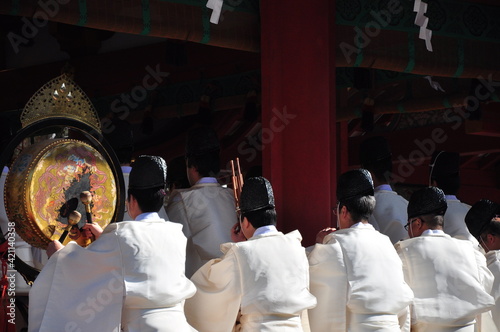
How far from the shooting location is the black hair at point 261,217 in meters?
4.83

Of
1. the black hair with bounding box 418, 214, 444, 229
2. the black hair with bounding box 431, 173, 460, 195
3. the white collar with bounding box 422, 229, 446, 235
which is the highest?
the black hair with bounding box 431, 173, 460, 195

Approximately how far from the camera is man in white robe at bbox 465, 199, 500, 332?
602cm

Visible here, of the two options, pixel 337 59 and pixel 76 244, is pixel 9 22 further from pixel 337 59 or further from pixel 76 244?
pixel 76 244

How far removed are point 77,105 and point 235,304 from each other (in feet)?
4.28

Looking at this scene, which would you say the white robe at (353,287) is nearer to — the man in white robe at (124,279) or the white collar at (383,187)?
the man in white robe at (124,279)

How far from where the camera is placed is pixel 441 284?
209 inches

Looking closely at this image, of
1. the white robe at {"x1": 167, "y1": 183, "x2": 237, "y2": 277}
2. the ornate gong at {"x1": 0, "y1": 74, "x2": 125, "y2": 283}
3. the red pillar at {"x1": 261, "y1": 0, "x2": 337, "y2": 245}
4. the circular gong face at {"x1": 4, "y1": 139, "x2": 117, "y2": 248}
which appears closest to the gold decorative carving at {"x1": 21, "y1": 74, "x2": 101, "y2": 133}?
the ornate gong at {"x1": 0, "y1": 74, "x2": 125, "y2": 283}

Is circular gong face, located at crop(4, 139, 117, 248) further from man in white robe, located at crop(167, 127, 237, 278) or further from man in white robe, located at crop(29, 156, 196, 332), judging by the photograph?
man in white robe, located at crop(167, 127, 237, 278)

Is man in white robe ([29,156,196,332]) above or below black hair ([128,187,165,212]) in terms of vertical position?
below

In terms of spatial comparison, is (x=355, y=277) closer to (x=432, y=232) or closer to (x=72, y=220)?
(x=432, y=232)

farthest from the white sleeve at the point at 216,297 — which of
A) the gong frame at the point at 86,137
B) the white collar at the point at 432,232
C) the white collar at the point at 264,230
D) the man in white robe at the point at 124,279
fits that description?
the white collar at the point at 432,232

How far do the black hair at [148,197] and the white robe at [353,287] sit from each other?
3.29ft

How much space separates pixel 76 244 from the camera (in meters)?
4.36

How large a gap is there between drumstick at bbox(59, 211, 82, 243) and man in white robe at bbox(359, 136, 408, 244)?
6.80 feet
